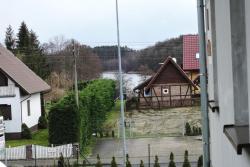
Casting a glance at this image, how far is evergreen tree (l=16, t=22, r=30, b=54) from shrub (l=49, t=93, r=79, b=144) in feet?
154

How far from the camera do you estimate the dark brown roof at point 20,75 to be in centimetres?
3182

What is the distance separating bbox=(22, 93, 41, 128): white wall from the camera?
1290 inches

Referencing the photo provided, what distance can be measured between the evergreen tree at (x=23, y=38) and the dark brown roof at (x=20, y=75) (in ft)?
114

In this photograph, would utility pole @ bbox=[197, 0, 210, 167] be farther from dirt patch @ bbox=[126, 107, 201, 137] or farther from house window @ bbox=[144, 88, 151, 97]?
house window @ bbox=[144, 88, 151, 97]

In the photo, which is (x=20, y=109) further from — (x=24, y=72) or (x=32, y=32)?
(x=32, y=32)

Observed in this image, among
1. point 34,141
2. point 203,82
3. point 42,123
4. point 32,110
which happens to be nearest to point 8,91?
point 32,110

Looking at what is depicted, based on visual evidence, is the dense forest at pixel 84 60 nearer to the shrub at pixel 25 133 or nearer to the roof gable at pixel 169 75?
the roof gable at pixel 169 75

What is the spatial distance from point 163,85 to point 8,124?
2141 cm

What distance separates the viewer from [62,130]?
83.9 ft

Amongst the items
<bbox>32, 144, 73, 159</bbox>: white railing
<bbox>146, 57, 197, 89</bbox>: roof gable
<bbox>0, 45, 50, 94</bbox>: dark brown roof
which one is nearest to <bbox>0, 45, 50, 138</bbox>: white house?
<bbox>0, 45, 50, 94</bbox>: dark brown roof

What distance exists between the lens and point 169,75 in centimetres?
4959

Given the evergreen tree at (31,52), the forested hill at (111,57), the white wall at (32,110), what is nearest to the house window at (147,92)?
the forested hill at (111,57)

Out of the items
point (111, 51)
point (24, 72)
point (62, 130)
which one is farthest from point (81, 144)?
point (111, 51)

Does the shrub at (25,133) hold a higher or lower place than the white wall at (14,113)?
lower
